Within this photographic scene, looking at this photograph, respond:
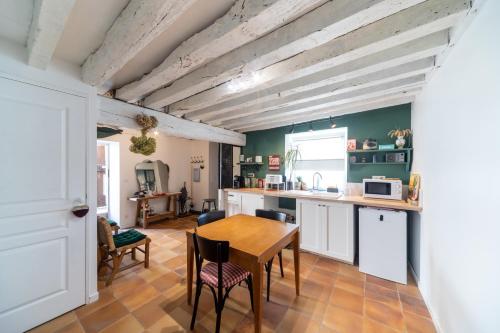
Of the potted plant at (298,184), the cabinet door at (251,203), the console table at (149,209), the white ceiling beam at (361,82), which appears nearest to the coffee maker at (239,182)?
the cabinet door at (251,203)

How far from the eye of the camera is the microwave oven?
2.56 m

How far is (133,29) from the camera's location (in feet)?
3.83

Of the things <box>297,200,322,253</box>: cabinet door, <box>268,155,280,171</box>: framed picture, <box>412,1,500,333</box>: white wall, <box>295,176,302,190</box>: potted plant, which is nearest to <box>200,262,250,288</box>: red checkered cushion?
<box>412,1,500,333</box>: white wall

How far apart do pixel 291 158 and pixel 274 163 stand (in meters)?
0.43

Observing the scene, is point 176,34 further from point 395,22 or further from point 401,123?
point 401,123

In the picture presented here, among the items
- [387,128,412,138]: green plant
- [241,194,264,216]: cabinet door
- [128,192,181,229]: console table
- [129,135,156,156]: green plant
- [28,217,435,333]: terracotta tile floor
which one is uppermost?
[387,128,412,138]: green plant

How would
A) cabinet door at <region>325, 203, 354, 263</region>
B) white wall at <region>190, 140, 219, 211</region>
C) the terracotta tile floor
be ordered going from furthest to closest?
white wall at <region>190, 140, 219, 211</region>, cabinet door at <region>325, 203, 354, 263</region>, the terracotta tile floor

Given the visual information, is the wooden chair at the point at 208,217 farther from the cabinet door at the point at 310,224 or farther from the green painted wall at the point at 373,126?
the green painted wall at the point at 373,126

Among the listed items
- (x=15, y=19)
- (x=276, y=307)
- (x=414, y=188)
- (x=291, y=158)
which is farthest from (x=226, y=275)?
(x=291, y=158)

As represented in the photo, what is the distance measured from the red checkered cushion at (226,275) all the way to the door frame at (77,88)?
1255 mm

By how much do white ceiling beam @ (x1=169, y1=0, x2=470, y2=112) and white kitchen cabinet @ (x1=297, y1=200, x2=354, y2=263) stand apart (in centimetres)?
198

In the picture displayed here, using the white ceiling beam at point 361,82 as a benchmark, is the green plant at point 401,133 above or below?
below

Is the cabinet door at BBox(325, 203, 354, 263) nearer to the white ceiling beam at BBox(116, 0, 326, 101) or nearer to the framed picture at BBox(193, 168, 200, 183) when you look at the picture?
the white ceiling beam at BBox(116, 0, 326, 101)

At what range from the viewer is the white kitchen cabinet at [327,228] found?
106 inches
